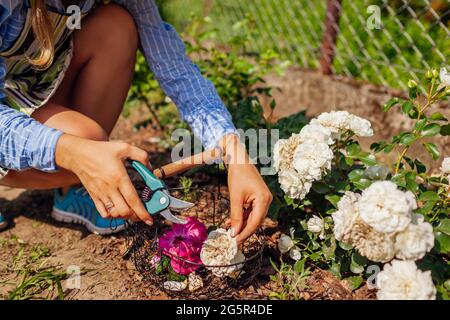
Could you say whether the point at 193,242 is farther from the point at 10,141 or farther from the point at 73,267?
the point at 10,141

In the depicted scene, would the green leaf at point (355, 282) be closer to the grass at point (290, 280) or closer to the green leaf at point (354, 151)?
the grass at point (290, 280)

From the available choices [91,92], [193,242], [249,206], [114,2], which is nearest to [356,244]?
[249,206]

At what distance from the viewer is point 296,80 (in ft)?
9.60

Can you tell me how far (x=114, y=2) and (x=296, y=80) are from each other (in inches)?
53.1

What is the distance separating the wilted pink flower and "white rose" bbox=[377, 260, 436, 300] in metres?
0.54

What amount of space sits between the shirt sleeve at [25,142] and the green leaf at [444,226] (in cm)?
106

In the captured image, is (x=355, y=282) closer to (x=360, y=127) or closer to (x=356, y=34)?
(x=360, y=127)

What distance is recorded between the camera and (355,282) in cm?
146

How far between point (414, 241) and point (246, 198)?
442 mm

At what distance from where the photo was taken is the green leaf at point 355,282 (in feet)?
4.77

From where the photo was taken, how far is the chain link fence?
2749 mm

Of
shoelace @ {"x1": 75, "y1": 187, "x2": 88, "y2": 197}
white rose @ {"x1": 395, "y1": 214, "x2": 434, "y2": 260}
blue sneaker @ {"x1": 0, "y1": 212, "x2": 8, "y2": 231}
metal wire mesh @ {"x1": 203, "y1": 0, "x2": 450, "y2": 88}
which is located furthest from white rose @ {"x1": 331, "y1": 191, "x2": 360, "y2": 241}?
metal wire mesh @ {"x1": 203, "y1": 0, "x2": 450, "y2": 88}

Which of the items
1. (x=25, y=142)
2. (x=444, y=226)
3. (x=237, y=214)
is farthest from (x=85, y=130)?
(x=444, y=226)

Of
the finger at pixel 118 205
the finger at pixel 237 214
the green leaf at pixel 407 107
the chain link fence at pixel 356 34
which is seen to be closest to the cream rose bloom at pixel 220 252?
the finger at pixel 237 214
